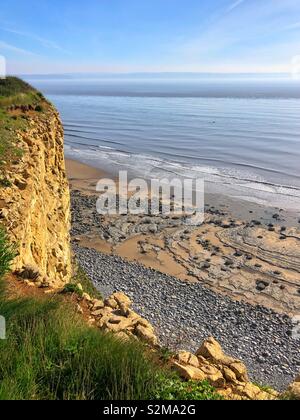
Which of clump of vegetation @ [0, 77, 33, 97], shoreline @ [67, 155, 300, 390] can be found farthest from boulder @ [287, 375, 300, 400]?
clump of vegetation @ [0, 77, 33, 97]

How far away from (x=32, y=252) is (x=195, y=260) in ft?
40.8

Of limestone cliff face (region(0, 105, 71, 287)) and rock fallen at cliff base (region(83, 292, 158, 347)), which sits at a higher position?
limestone cliff face (region(0, 105, 71, 287))

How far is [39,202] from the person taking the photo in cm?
1231

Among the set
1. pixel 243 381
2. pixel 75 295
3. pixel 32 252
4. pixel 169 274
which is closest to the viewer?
pixel 243 381

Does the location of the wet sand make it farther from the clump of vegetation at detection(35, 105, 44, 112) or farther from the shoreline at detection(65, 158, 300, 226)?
the clump of vegetation at detection(35, 105, 44, 112)

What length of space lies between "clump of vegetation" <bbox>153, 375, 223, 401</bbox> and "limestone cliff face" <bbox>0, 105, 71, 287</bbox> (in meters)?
4.31

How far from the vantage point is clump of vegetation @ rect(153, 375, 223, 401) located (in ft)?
14.8

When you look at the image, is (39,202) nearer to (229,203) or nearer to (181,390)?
(181,390)

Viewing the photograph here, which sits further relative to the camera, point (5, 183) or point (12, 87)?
point (12, 87)

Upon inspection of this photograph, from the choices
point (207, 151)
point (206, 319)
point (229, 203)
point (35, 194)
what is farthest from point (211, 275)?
point (207, 151)

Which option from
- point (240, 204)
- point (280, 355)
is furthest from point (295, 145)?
point (280, 355)

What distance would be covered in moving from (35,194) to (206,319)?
8.66 m
